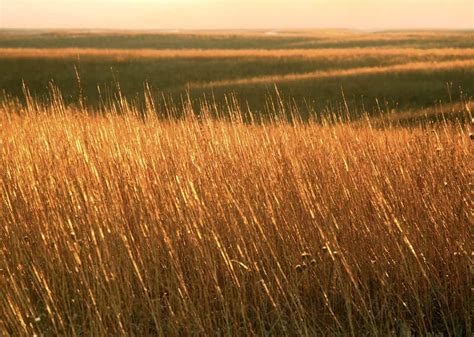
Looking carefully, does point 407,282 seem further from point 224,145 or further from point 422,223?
point 224,145

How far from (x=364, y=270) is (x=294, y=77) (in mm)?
15273

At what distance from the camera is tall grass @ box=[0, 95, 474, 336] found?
12.1 feet

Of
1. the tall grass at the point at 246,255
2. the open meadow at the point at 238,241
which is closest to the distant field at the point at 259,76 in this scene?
the open meadow at the point at 238,241

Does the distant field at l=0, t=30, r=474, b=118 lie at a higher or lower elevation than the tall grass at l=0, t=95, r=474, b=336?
lower

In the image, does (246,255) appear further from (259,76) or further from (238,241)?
(259,76)

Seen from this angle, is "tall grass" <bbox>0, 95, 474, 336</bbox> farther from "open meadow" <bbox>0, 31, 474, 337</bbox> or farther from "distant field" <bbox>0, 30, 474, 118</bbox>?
"distant field" <bbox>0, 30, 474, 118</bbox>

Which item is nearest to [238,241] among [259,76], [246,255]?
[246,255]

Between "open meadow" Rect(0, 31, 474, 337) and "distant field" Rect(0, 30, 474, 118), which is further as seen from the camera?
"distant field" Rect(0, 30, 474, 118)

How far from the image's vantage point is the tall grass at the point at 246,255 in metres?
3.68

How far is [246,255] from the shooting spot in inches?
155

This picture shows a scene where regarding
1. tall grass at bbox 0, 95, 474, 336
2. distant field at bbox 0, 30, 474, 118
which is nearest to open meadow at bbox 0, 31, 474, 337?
tall grass at bbox 0, 95, 474, 336

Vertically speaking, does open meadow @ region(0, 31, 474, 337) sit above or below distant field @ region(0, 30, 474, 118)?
above

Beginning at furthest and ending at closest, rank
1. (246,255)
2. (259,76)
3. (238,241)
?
(259,76)
(238,241)
(246,255)

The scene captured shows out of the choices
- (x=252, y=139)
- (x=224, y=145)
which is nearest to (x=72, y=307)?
(x=224, y=145)
